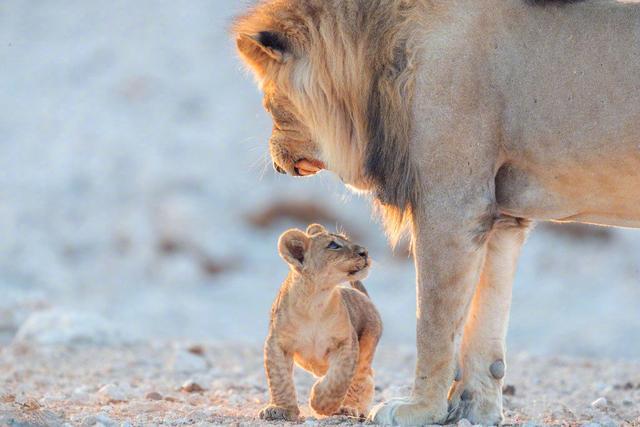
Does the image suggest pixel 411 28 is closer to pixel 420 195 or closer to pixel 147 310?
pixel 420 195

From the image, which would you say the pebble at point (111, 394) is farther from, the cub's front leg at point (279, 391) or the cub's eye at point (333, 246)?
the cub's eye at point (333, 246)

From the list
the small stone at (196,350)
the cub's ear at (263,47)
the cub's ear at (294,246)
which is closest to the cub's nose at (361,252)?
the cub's ear at (294,246)

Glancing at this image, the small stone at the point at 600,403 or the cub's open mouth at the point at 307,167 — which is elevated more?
the cub's open mouth at the point at 307,167

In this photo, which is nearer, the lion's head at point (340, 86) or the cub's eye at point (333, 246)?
the lion's head at point (340, 86)

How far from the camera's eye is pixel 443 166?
18.2 feet

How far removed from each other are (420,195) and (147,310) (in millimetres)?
10544

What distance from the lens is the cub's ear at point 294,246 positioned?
624cm

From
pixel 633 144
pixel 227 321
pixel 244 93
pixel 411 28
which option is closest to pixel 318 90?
pixel 411 28

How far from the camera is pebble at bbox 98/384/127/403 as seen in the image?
22.6 feet

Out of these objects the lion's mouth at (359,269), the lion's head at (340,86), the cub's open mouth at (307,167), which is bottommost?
the lion's mouth at (359,269)

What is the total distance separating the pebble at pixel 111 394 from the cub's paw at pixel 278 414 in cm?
114

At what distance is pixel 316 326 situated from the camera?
20.0 feet

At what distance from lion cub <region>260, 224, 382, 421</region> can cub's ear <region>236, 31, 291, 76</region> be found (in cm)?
76

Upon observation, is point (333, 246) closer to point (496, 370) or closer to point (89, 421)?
point (496, 370)
